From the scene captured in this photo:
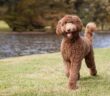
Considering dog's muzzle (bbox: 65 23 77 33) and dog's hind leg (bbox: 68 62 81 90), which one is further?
dog's hind leg (bbox: 68 62 81 90)

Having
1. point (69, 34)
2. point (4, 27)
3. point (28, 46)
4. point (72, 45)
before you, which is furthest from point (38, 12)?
point (69, 34)

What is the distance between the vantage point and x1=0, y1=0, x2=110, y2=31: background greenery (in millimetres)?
51312

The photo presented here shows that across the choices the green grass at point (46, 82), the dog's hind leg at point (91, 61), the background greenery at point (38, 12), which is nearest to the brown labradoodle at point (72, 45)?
the green grass at point (46, 82)

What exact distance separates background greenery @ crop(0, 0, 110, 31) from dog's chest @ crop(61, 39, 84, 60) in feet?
137

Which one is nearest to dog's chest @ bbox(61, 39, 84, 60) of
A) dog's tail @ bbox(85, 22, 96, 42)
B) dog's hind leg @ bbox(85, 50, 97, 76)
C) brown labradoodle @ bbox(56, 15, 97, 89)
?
brown labradoodle @ bbox(56, 15, 97, 89)

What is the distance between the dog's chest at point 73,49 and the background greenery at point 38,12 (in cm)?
4174

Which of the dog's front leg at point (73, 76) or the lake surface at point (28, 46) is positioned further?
the lake surface at point (28, 46)

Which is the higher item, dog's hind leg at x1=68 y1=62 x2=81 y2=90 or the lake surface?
dog's hind leg at x1=68 y1=62 x2=81 y2=90

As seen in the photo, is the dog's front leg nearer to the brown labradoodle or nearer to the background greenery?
the brown labradoodle

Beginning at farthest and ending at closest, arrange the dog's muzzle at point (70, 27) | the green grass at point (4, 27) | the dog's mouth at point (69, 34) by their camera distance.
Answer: the green grass at point (4, 27) → the dog's mouth at point (69, 34) → the dog's muzzle at point (70, 27)

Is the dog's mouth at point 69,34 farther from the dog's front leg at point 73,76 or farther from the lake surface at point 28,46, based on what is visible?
the lake surface at point 28,46

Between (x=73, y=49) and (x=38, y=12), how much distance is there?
144ft

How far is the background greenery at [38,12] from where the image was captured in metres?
51.3

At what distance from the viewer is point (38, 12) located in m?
52.8
